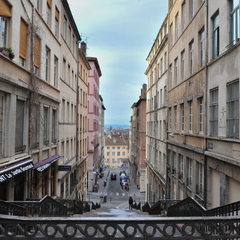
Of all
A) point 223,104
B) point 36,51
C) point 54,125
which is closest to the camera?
point 223,104

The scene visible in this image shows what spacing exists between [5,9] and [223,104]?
32.2 ft

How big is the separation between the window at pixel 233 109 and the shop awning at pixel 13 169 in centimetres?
870

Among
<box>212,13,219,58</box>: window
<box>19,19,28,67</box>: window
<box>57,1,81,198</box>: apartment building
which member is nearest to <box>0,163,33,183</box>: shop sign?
<box>19,19,28,67</box>: window

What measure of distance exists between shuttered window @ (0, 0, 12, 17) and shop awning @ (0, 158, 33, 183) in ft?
19.2

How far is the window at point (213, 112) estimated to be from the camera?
1315 cm

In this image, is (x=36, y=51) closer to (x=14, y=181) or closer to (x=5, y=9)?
(x=5, y=9)

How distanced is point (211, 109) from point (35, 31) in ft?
32.3

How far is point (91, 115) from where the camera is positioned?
166ft

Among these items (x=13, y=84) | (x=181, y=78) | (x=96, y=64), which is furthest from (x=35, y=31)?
(x=96, y=64)

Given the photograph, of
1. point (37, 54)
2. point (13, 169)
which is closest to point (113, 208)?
point (37, 54)

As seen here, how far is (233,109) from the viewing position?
1096 cm

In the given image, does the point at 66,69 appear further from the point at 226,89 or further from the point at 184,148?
the point at 226,89

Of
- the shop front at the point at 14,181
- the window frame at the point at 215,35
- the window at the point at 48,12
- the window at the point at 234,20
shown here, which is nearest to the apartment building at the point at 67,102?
the window at the point at 48,12

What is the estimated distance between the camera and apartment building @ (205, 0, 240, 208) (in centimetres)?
1070
